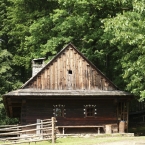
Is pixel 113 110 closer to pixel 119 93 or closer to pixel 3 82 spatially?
pixel 119 93

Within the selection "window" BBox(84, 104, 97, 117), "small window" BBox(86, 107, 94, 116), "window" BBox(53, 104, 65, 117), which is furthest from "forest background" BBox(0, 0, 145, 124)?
"window" BBox(53, 104, 65, 117)

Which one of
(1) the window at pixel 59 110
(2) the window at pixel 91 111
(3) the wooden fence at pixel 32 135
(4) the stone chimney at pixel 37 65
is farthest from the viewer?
(4) the stone chimney at pixel 37 65

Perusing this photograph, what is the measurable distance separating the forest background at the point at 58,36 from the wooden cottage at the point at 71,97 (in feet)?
6.83

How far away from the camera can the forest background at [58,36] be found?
3369cm

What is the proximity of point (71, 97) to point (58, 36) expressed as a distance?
35.5 feet

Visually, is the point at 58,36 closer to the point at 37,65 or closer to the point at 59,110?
the point at 37,65

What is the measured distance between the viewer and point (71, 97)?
2769 cm

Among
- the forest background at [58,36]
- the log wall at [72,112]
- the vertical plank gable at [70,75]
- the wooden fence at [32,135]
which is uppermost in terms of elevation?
the forest background at [58,36]

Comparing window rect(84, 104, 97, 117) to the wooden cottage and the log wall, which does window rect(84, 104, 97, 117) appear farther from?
the log wall

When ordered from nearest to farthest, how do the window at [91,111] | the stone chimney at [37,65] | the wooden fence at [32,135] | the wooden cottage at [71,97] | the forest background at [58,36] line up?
the wooden fence at [32,135]
the wooden cottage at [71,97]
the window at [91,111]
the stone chimney at [37,65]
the forest background at [58,36]

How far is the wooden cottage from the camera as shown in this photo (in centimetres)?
2769

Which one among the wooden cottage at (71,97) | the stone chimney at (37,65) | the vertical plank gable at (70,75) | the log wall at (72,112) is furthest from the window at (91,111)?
the stone chimney at (37,65)

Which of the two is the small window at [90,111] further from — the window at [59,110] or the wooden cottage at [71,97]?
the window at [59,110]

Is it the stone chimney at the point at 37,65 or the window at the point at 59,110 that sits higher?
the stone chimney at the point at 37,65
